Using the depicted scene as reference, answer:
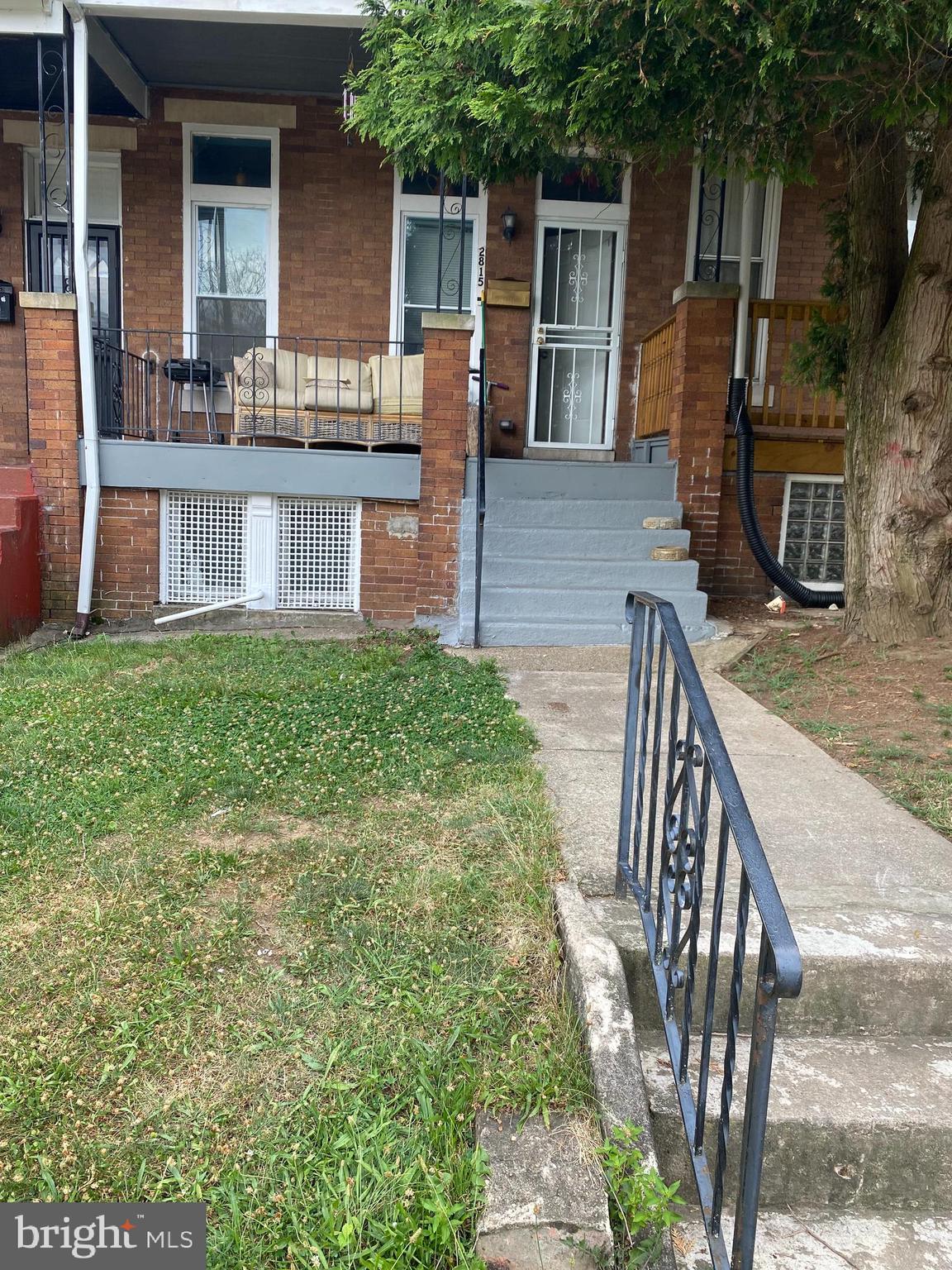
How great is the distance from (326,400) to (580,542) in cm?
264

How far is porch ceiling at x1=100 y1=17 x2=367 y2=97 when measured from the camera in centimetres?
746

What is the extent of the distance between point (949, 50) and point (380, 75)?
9.95 ft

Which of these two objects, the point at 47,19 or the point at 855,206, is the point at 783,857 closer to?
the point at 855,206

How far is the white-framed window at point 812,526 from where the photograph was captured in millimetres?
7969

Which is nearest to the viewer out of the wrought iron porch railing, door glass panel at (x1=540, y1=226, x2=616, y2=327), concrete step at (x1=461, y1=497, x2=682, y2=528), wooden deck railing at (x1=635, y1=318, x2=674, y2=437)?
the wrought iron porch railing

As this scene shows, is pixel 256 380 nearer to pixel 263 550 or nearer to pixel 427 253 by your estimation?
pixel 263 550

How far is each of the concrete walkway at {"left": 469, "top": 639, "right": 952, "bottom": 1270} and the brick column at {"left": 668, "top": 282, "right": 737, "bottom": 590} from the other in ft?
13.8

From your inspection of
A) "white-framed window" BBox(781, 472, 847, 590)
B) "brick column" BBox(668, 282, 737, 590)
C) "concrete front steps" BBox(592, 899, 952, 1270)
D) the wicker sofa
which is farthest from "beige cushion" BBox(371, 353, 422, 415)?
"concrete front steps" BBox(592, 899, 952, 1270)

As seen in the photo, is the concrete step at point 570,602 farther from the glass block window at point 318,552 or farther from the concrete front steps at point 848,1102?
the concrete front steps at point 848,1102

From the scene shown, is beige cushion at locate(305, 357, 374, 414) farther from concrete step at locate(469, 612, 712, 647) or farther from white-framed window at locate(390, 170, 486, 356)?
concrete step at locate(469, 612, 712, 647)

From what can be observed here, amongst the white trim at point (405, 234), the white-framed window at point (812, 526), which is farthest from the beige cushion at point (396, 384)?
the white-framed window at point (812, 526)

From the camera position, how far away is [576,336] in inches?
371

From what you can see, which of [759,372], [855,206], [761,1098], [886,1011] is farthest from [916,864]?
[759,372]

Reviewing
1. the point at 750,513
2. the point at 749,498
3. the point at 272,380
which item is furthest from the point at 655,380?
the point at 272,380
